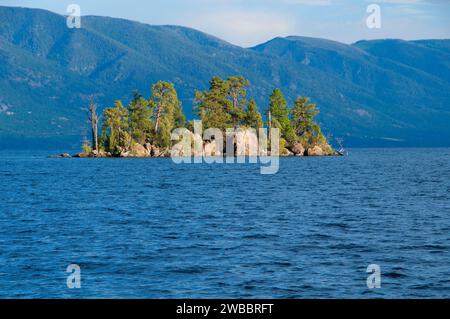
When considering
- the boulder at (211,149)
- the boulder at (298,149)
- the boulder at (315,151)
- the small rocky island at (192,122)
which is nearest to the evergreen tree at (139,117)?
the small rocky island at (192,122)

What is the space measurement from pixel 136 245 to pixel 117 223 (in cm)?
962

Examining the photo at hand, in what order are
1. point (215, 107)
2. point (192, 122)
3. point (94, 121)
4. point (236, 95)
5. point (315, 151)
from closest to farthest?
point (94, 121), point (192, 122), point (215, 107), point (236, 95), point (315, 151)

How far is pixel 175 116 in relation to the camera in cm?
16062

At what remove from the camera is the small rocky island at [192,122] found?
500ft

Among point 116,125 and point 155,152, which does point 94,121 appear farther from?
point 155,152

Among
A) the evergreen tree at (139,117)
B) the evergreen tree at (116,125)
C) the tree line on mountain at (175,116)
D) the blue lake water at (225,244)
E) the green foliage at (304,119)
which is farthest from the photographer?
the green foliage at (304,119)

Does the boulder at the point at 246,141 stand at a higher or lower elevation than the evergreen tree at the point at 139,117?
lower

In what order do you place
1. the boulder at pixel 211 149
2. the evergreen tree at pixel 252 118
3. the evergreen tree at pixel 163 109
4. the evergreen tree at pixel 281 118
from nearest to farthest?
the boulder at pixel 211 149 → the evergreen tree at pixel 163 109 → the evergreen tree at pixel 252 118 → the evergreen tree at pixel 281 118

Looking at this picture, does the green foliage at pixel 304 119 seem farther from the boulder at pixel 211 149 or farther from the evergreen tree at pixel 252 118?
the boulder at pixel 211 149

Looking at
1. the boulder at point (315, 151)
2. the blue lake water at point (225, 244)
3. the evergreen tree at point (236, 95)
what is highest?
the evergreen tree at point (236, 95)

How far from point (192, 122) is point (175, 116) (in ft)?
20.4

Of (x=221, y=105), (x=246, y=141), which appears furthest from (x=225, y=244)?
(x=221, y=105)
